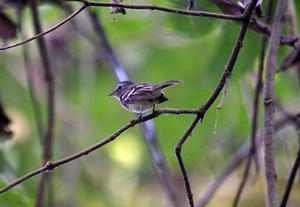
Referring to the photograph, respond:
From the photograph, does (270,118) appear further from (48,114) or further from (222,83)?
(48,114)

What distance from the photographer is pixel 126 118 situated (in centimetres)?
238

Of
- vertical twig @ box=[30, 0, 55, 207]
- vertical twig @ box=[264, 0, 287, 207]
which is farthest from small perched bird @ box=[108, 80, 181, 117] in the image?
vertical twig @ box=[30, 0, 55, 207]

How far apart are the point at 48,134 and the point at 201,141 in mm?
738

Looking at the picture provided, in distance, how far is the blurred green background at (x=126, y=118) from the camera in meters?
2.06

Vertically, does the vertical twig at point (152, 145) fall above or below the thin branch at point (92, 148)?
above

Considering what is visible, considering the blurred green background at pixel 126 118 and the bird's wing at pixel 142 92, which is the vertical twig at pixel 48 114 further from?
the bird's wing at pixel 142 92

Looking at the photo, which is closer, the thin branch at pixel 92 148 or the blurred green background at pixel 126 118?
the thin branch at pixel 92 148

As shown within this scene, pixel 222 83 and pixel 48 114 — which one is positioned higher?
pixel 48 114

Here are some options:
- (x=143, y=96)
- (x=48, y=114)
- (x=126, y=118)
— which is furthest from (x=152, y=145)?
(x=126, y=118)

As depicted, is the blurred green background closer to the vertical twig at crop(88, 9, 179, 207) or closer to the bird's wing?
the vertical twig at crop(88, 9, 179, 207)

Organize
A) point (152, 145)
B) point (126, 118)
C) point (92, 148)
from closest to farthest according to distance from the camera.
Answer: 1. point (92, 148)
2. point (152, 145)
3. point (126, 118)

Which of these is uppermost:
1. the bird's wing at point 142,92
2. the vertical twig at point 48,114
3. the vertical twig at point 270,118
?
the vertical twig at point 48,114

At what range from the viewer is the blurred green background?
2.06 metres

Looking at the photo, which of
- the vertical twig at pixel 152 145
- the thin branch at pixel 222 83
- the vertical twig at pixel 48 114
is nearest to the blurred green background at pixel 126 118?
the vertical twig at pixel 48 114
